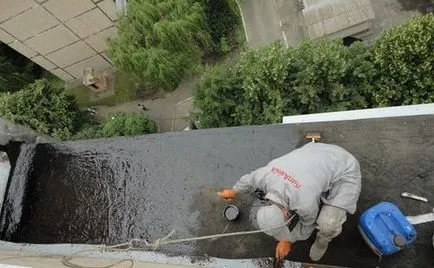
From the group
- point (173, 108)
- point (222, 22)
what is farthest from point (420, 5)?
point (173, 108)

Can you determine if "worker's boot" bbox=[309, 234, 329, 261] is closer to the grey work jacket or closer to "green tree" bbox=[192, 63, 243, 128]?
the grey work jacket

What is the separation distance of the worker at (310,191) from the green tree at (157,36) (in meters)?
10.7

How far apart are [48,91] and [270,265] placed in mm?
13838

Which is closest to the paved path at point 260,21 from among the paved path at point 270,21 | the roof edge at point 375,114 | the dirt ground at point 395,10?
the paved path at point 270,21

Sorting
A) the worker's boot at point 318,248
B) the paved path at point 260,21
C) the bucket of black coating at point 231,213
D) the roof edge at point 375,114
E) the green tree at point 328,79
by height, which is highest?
the paved path at point 260,21

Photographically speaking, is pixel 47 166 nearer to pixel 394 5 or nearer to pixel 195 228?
pixel 195 228

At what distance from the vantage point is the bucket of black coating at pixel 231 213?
6.84 m

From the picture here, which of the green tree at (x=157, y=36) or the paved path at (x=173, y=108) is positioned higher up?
the green tree at (x=157, y=36)

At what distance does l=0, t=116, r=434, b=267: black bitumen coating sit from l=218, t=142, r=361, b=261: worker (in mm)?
874

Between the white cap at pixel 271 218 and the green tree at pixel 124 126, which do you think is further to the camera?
the green tree at pixel 124 126

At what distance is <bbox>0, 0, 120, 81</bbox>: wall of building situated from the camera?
671 inches

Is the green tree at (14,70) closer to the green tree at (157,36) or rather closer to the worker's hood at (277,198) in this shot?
the green tree at (157,36)

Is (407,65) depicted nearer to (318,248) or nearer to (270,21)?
(318,248)

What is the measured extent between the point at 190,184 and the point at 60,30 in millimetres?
13368
